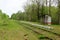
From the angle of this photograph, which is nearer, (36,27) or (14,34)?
(14,34)

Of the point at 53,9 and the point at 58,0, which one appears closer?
the point at 58,0

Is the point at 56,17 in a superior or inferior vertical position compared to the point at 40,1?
inferior

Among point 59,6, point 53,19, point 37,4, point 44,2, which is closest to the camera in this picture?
point 59,6

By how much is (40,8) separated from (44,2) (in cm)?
615

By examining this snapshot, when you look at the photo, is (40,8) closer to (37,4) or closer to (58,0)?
(37,4)

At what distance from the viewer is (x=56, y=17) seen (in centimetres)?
6353

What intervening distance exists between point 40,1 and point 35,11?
10.8m

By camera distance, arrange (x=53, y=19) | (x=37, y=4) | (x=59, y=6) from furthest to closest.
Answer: (x=37, y=4) → (x=53, y=19) → (x=59, y=6)

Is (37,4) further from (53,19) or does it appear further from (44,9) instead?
(53,19)

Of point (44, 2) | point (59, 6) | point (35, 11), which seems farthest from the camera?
point (35, 11)

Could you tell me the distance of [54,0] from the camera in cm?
6162

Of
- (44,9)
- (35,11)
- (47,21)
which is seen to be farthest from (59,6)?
(35,11)

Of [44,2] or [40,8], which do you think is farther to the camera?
[40,8]

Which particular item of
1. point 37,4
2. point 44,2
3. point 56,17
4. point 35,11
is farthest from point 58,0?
point 35,11
